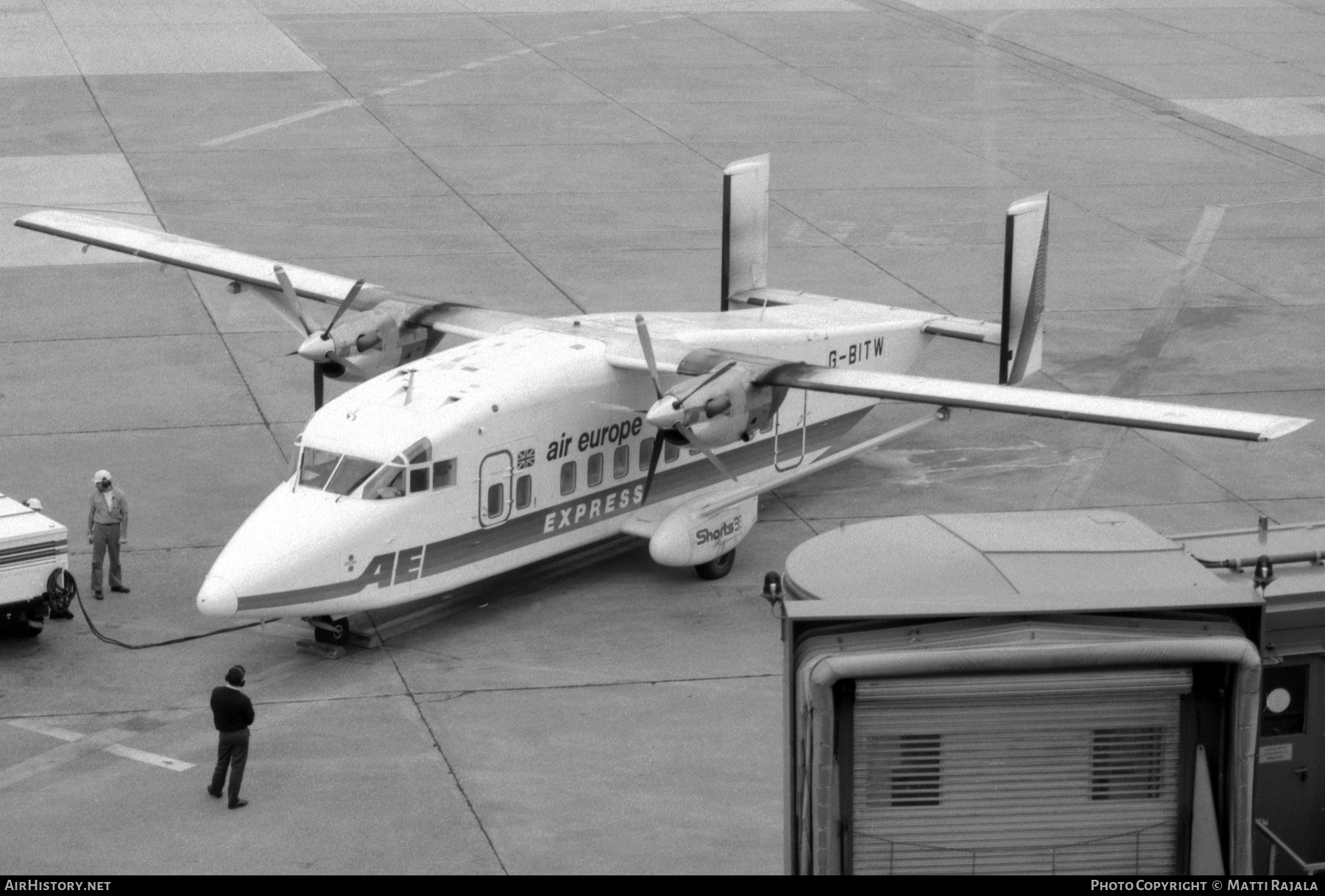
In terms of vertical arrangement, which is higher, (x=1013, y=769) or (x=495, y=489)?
(x=1013, y=769)

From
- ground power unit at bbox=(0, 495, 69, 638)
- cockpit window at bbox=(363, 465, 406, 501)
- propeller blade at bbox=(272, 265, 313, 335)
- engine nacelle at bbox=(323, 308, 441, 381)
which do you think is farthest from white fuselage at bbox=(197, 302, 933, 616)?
propeller blade at bbox=(272, 265, 313, 335)

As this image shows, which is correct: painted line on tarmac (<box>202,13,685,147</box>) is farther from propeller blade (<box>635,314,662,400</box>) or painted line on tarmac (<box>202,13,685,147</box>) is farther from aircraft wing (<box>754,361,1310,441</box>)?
aircraft wing (<box>754,361,1310,441</box>)

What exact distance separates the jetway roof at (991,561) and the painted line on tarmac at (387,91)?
3450cm

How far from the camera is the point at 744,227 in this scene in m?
27.5

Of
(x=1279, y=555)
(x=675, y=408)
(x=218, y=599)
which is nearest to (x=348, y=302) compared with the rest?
(x=675, y=408)

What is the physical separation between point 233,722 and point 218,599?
259cm

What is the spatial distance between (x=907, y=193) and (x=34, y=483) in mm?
22526

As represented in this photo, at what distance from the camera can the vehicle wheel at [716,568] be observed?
2325cm

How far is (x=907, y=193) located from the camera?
41875 millimetres

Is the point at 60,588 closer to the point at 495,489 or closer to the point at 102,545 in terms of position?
the point at 102,545

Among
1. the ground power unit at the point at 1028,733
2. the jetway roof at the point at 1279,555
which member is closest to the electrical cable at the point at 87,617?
the jetway roof at the point at 1279,555

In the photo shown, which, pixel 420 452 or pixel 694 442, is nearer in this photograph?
pixel 420 452

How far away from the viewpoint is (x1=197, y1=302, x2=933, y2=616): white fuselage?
20297 mm

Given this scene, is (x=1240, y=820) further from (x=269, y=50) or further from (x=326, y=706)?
(x=269, y=50)
